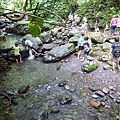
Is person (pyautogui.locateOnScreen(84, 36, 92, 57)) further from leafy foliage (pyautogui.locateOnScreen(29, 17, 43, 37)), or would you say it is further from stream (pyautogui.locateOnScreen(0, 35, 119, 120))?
leafy foliage (pyautogui.locateOnScreen(29, 17, 43, 37))

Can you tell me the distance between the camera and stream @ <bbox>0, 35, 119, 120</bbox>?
7.07m

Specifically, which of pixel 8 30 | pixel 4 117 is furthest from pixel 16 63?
pixel 8 30

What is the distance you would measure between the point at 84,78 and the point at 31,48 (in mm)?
4698

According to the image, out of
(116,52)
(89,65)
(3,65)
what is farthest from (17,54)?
(116,52)

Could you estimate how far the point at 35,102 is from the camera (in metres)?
7.87

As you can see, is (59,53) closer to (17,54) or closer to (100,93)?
(17,54)

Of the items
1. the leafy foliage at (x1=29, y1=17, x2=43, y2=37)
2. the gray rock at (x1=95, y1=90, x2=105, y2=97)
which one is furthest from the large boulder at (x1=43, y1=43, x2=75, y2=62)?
the leafy foliage at (x1=29, y1=17, x2=43, y2=37)

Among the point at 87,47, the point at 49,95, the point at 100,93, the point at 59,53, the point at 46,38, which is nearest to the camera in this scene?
the point at 100,93

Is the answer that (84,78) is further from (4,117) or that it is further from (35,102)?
(4,117)

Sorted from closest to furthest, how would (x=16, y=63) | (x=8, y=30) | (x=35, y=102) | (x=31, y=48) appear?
(x=35, y=102)
(x=16, y=63)
(x=31, y=48)
(x=8, y=30)

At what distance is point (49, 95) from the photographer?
27.5 feet

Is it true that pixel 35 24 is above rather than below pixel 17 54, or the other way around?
above

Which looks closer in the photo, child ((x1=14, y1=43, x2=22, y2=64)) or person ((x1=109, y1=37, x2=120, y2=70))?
person ((x1=109, y1=37, x2=120, y2=70))

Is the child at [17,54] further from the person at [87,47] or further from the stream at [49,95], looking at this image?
the person at [87,47]
